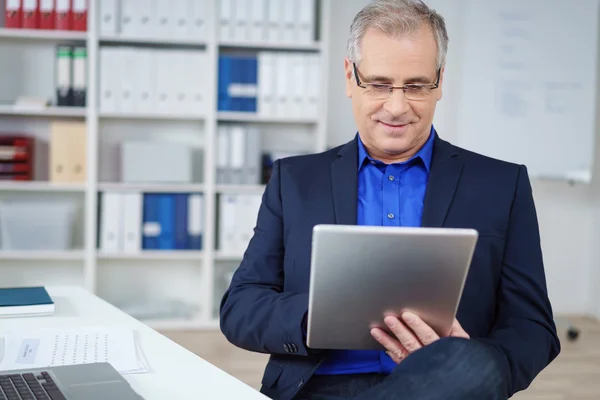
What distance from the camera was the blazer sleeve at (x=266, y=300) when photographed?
4.36ft

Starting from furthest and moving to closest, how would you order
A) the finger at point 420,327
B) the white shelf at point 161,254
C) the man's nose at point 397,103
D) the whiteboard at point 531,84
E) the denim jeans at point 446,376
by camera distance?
the whiteboard at point 531,84
the white shelf at point 161,254
the man's nose at point 397,103
the finger at point 420,327
the denim jeans at point 446,376

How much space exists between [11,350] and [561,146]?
353 cm

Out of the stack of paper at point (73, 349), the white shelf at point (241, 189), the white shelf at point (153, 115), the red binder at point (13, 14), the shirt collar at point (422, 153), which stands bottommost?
the stack of paper at point (73, 349)

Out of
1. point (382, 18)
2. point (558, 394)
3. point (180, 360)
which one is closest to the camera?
point (180, 360)

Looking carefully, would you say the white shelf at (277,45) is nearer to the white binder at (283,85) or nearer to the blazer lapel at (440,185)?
the white binder at (283,85)

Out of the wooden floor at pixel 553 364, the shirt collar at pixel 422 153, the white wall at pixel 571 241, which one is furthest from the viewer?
the white wall at pixel 571 241

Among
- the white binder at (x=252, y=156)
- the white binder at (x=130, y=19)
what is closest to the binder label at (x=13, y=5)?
the white binder at (x=130, y=19)

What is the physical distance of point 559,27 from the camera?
4121 mm

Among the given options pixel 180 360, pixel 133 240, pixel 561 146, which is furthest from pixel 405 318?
pixel 561 146

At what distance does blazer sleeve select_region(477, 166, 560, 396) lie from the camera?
4.34 feet

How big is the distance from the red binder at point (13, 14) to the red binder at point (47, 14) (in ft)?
0.35

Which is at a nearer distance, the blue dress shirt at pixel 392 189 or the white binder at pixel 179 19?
the blue dress shirt at pixel 392 189

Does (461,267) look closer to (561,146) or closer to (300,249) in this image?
(300,249)

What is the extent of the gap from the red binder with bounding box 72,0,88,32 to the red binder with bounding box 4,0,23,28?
0.27 m
